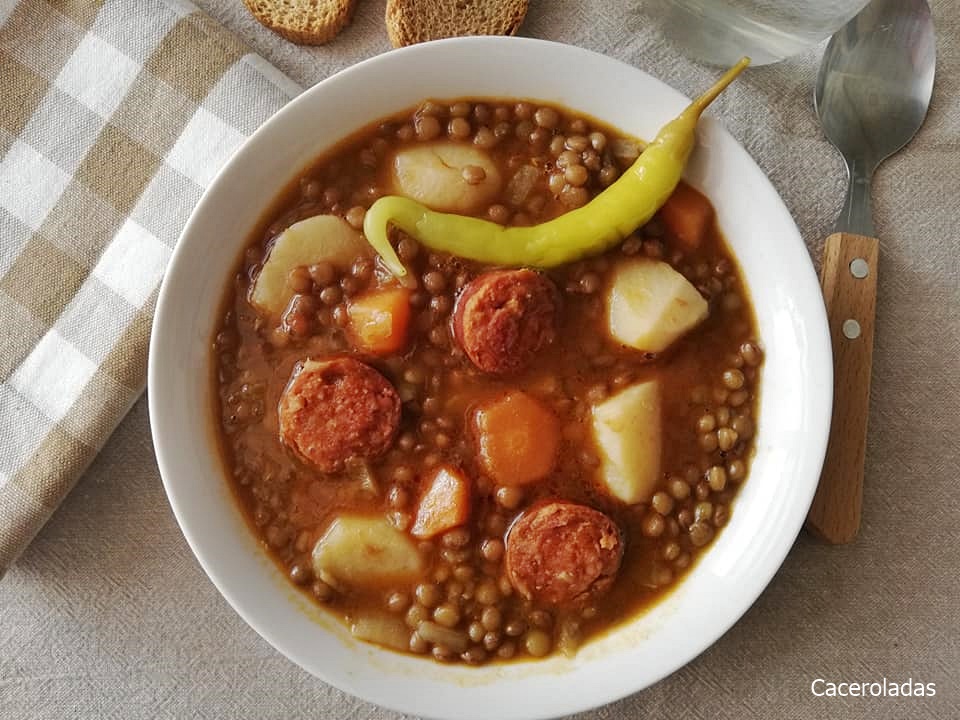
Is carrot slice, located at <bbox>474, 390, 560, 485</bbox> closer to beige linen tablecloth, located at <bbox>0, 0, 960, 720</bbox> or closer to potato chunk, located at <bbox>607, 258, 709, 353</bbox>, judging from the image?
potato chunk, located at <bbox>607, 258, 709, 353</bbox>

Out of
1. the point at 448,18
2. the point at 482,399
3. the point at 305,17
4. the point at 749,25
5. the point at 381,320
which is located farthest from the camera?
the point at 448,18

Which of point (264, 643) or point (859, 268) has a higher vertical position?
point (859, 268)

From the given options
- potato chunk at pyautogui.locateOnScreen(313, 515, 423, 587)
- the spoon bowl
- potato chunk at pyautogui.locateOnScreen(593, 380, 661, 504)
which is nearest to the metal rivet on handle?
the spoon bowl

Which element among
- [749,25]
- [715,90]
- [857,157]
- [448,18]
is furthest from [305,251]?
[857,157]

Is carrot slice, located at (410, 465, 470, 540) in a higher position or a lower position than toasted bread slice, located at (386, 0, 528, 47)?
lower

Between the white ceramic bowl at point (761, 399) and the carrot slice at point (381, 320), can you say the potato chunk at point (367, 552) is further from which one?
the carrot slice at point (381, 320)

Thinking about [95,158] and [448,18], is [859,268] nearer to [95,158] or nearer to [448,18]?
[448,18]
